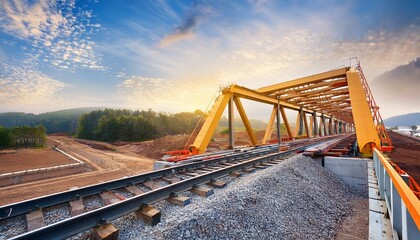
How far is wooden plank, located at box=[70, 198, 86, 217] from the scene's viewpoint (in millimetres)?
3675

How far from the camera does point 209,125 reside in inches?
445

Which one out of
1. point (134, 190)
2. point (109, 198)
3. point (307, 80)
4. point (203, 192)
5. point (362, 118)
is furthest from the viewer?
point (307, 80)

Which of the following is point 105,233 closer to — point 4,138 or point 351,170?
point 351,170

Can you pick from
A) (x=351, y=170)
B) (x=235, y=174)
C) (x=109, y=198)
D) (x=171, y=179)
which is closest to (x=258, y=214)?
(x=235, y=174)

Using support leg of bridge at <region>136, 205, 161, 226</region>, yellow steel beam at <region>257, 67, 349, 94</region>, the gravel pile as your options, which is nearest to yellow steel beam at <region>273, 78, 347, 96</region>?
yellow steel beam at <region>257, 67, 349, 94</region>

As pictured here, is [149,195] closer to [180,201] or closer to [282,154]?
[180,201]

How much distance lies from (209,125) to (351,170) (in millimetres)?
7222

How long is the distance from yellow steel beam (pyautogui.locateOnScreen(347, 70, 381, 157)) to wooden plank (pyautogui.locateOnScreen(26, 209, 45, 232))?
39.7 feet

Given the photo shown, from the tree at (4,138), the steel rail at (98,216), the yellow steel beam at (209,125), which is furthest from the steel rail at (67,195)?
the tree at (4,138)

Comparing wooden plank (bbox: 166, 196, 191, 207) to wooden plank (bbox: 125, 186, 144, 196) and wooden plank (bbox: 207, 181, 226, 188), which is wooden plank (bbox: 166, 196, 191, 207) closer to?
A: wooden plank (bbox: 125, 186, 144, 196)

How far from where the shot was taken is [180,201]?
413cm

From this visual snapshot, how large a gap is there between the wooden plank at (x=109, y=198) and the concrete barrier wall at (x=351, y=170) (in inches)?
367

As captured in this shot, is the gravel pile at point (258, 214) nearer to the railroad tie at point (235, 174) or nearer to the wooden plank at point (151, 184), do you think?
the railroad tie at point (235, 174)

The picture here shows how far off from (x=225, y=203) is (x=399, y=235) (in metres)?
2.76
